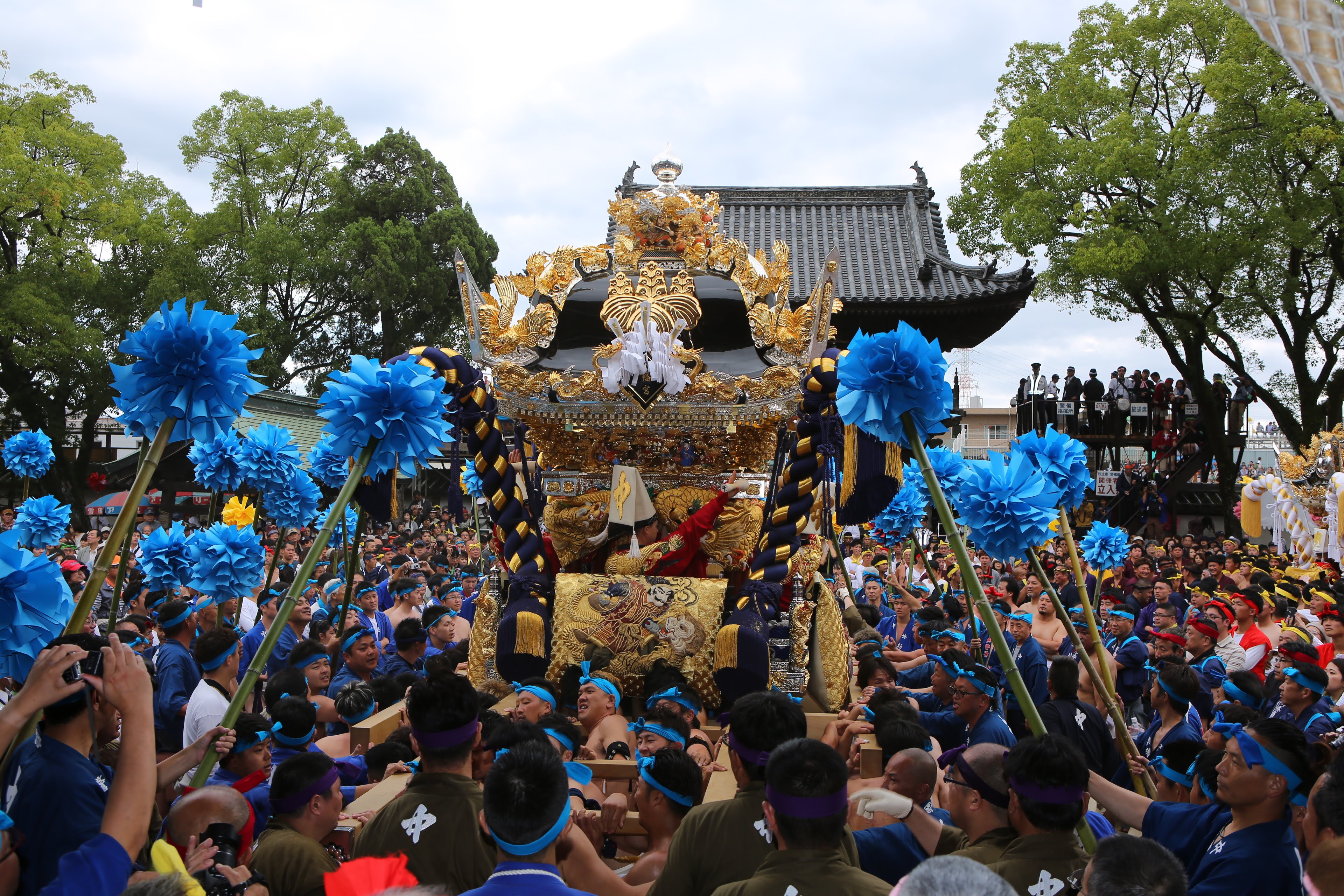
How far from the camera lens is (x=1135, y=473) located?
74.8 feet

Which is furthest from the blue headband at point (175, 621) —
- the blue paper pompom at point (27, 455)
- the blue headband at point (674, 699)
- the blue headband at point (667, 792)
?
the blue paper pompom at point (27, 455)

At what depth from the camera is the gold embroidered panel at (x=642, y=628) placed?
247 inches

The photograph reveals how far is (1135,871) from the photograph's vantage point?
96.7 inches

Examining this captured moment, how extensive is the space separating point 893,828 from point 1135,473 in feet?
70.2

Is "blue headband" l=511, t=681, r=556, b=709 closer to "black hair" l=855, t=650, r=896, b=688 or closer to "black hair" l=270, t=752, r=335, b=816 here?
"black hair" l=270, t=752, r=335, b=816

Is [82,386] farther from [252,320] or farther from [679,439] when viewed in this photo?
[679,439]

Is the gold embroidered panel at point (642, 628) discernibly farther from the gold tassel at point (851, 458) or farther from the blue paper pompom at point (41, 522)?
the blue paper pompom at point (41, 522)

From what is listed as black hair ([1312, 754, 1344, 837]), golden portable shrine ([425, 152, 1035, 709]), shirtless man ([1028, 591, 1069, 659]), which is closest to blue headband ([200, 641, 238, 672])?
golden portable shrine ([425, 152, 1035, 709])

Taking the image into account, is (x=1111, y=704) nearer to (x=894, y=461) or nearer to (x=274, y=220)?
(x=894, y=461)

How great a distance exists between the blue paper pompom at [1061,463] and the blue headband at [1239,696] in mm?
1226

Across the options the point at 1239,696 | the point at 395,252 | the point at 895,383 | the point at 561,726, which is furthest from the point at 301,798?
the point at 395,252

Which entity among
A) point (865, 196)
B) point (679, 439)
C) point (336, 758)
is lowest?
point (336, 758)

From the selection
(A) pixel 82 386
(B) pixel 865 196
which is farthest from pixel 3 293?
(B) pixel 865 196

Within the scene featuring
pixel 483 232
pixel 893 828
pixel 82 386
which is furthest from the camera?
pixel 483 232
